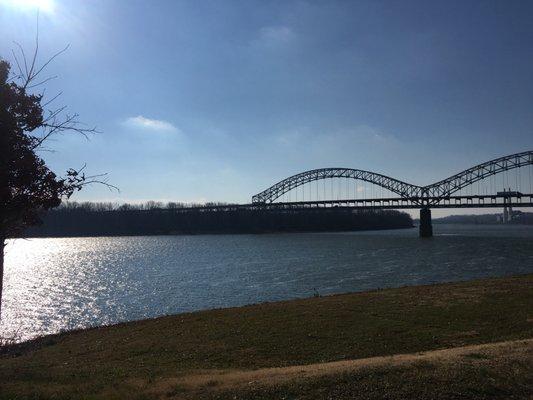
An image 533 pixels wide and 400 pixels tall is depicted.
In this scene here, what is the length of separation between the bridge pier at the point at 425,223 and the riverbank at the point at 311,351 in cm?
9934

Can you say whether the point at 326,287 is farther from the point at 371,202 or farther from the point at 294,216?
the point at 294,216

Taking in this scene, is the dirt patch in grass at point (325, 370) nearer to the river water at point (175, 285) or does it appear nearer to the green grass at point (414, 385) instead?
the green grass at point (414, 385)

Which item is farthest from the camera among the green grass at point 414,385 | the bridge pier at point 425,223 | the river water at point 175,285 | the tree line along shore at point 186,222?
the tree line along shore at point 186,222

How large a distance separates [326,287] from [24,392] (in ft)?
81.8

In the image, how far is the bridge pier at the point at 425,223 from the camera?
119 metres

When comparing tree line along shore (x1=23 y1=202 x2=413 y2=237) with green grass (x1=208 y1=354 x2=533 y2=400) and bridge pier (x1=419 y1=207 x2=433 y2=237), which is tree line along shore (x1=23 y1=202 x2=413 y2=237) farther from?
green grass (x1=208 y1=354 x2=533 y2=400)

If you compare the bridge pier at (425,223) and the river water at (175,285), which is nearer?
the river water at (175,285)

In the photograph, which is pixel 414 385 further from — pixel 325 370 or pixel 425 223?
pixel 425 223

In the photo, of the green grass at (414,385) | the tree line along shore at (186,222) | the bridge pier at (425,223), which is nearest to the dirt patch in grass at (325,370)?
the green grass at (414,385)

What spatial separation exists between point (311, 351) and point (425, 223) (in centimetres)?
11750

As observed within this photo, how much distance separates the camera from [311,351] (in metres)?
12.3

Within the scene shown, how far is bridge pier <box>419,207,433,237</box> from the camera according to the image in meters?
119

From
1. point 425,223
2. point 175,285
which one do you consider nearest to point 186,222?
point 425,223

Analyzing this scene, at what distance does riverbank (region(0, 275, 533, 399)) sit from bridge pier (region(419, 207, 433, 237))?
326ft
